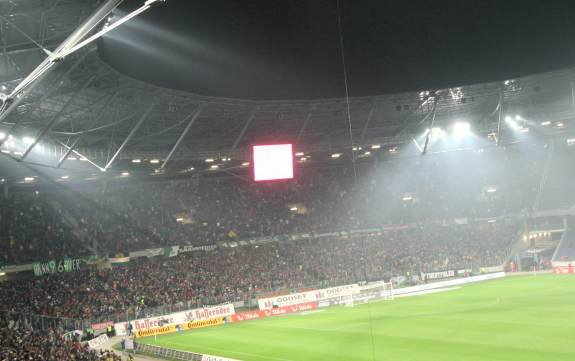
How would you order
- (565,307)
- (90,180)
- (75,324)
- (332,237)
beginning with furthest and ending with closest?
(332,237) → (90,180) → (75,324) → (565,307)

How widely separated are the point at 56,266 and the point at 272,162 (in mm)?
18115

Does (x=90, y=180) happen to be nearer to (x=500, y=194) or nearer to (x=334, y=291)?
(x=334, y=291)

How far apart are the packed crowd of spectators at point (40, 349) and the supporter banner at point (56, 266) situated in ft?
48.1

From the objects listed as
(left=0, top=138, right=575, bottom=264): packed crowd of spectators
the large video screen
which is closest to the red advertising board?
the large video screen

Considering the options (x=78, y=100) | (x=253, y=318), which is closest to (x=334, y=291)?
(x=253, y=318)

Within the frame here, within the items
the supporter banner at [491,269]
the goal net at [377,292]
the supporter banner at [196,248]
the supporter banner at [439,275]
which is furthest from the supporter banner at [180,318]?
the supporter banner at [491,269]

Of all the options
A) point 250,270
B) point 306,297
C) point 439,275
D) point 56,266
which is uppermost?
point 56,266

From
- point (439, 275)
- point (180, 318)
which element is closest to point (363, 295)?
point (439, 275)

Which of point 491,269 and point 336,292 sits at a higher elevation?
point 491,269

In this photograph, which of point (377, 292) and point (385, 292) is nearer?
point (385, 292)

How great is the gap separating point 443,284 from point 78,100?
34958 mm

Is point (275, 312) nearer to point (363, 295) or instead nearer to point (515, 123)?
point (363, 295)

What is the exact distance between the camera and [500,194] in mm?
67500

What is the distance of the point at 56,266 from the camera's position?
145 ft
